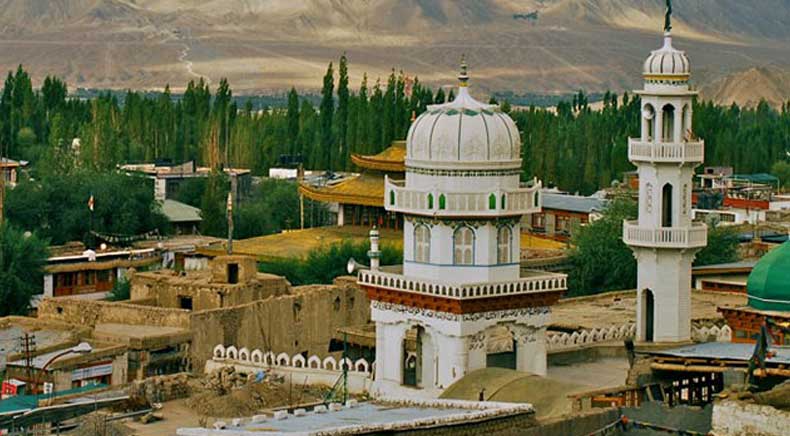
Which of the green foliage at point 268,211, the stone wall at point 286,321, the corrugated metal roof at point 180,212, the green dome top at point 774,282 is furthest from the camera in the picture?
the green foliage at point 268,211

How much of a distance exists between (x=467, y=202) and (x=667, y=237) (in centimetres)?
298

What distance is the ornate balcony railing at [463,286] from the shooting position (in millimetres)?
27969

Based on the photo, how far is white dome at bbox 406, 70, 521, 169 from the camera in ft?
93.1

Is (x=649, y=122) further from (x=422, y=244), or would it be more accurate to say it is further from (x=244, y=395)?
(x=244, y=395)

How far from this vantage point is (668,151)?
29734 mm

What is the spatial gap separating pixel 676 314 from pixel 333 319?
10747 millimetres

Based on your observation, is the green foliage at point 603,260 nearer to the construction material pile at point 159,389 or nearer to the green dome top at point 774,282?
the construction material pile at point 159,389

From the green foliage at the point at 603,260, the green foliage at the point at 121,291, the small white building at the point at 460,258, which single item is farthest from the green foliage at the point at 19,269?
the small white building at the point at 460,258

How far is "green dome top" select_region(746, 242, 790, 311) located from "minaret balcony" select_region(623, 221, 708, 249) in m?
2.25

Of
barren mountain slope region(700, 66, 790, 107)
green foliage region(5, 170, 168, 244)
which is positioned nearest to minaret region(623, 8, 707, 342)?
green foliage region(5, 170, 168, 244)

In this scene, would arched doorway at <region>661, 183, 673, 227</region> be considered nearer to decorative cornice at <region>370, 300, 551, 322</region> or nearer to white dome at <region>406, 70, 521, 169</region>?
decorative cornice at <region>370, 300, 551, 322</region>

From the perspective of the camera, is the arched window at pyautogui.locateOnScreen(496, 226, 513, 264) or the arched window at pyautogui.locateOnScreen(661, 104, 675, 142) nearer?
the arched window at pyautogui.locateOnScreen(496, 226, 513, 264)

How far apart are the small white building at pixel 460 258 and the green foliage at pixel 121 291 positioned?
15.2 meters

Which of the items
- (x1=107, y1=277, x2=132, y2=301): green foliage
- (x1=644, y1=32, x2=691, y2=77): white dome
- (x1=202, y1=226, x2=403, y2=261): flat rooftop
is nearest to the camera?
(x1=644, y1=32, x2=691, y2=77): white dome
